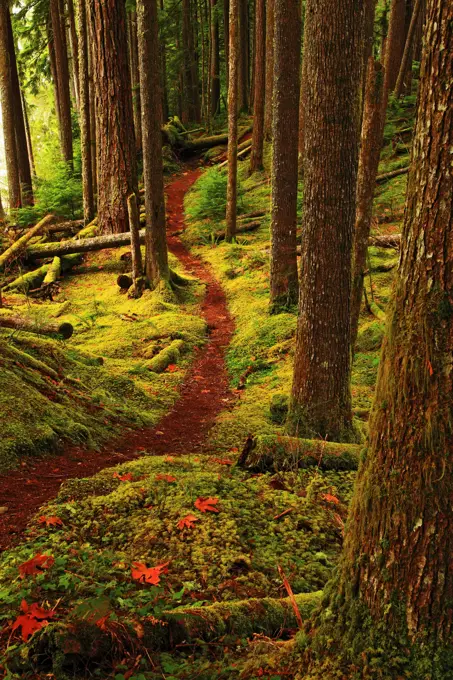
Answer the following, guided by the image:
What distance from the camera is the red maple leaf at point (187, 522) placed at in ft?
11.8

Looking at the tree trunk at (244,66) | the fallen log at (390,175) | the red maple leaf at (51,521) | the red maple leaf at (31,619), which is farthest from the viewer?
the tree trunk at (244,66)

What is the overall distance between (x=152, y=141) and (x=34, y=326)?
658 centimetres

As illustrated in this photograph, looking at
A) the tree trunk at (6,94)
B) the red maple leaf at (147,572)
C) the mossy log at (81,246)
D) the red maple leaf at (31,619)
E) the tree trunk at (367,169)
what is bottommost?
the mossy log at (81,246)

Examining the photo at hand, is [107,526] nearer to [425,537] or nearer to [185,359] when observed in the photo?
[425,537]

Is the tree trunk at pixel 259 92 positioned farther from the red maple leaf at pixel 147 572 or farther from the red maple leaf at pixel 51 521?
the red maple leaf at pixel 147 572

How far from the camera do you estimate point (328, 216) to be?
5762 mm

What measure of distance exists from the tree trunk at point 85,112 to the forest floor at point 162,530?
9671 millimetres

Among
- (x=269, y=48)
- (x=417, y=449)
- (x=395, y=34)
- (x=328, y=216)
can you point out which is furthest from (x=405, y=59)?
(x=417, y=449)

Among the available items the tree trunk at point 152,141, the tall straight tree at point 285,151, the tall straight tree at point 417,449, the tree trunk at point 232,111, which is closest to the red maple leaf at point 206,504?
the tall straight tree at point 417,449

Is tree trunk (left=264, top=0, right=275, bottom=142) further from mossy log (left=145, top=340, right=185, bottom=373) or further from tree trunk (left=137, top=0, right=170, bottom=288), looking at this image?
mossy log (left=145, top=340, right=185, bottom=373)

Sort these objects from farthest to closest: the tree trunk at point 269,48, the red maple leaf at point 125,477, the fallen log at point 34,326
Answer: the tree trunk at point 269,48 → the fallen log at point 34,326 → the red maple leaf at point 125,477

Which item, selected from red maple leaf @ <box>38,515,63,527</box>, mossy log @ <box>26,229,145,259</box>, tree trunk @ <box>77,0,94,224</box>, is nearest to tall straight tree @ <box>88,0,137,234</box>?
mossy log @ <box>26,229,145,259</box>

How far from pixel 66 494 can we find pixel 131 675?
2.00 m

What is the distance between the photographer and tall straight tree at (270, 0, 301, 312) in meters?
10.0
